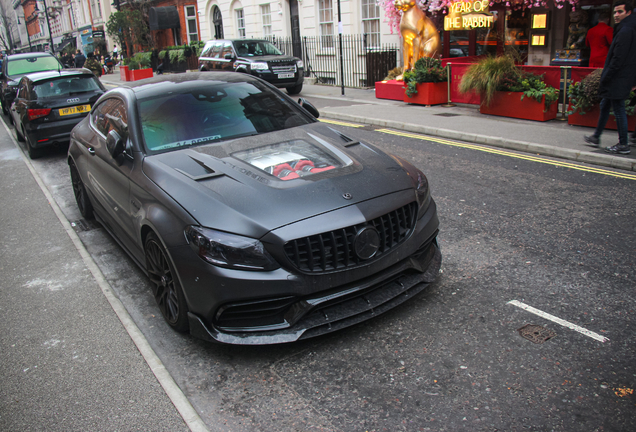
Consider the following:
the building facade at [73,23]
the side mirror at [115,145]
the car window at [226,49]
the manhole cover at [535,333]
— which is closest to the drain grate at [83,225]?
the side mirror at [115,145]

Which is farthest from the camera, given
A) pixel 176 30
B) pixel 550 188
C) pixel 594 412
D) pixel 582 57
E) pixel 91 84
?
pixel 176 30

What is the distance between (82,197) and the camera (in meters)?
6.32

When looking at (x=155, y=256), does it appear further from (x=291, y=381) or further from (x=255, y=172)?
(x=291, y=381)

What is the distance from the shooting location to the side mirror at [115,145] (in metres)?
4.24

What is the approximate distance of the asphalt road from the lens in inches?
108

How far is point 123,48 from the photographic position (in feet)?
142

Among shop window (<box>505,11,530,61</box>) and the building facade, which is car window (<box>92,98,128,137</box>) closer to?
shop window (<box>505,11,530,61</box>)

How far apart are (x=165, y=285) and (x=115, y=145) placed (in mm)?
1314

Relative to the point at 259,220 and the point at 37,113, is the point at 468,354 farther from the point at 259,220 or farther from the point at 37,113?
the point at 37,113

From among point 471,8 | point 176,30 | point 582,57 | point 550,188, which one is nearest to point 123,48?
point 176,30

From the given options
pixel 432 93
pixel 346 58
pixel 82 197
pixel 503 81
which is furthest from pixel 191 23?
pixel 82 197

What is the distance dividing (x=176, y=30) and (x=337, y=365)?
39.8 m

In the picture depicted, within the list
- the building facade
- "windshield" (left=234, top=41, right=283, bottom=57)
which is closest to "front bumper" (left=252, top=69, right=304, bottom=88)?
"windshield" (left=234, top=41, right=283, bottom=57)

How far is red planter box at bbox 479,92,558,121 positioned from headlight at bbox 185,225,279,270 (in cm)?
917
